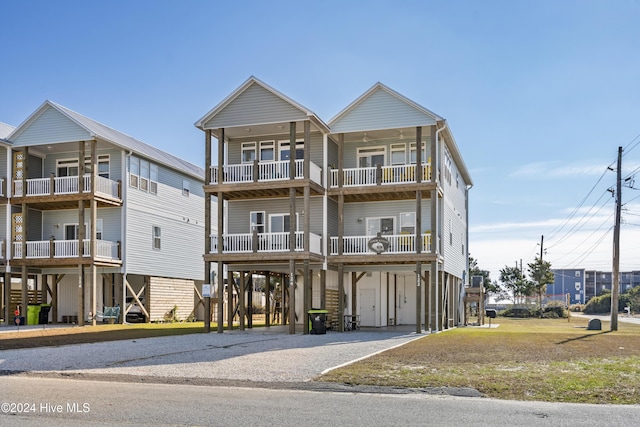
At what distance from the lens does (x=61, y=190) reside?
117 ft

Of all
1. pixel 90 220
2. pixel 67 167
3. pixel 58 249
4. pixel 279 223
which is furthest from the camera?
pixel 67 167

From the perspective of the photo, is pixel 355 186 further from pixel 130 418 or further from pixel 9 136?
pixel 130 418

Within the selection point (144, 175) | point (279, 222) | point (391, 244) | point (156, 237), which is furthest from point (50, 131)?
point (391, 244)

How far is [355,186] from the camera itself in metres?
30.4

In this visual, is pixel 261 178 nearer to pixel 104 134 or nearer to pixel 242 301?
pixel 242 301

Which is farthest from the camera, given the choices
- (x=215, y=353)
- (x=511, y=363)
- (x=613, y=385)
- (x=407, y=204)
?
(x=407, y=204)

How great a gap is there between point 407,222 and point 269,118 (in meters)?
7.99

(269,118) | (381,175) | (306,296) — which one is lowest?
(306,296)

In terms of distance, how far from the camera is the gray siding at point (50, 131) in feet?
115

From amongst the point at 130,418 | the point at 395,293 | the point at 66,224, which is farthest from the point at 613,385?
the point at 66,224

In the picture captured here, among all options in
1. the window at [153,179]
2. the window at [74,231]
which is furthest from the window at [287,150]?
the window at [74,231]

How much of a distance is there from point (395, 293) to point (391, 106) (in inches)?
447

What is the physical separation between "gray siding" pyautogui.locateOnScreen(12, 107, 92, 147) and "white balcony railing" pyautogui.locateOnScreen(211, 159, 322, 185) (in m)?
8.85

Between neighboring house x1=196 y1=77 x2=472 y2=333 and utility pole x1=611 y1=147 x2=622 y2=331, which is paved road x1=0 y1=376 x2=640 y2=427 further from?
utility pole x1=611 y1=147 x2=622 y2=331
